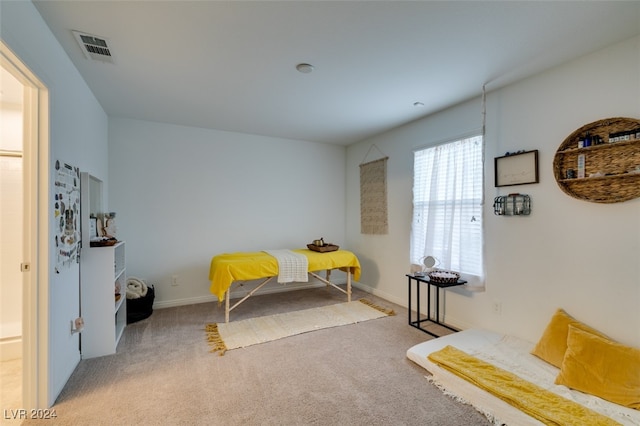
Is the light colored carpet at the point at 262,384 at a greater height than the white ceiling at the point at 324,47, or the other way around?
the white ceiling at the point at 324,47

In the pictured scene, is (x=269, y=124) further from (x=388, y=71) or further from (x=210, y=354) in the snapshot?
(x=210, y=354)

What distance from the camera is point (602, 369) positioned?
1.82m

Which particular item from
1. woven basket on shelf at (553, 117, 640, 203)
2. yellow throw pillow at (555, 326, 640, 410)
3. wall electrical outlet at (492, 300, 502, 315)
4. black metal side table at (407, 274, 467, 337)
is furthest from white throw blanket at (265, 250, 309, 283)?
woven basket on shelf at (553, 117, 640, 203)

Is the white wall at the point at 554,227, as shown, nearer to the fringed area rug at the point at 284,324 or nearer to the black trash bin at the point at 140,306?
the fringed area rug at the point at 284,324

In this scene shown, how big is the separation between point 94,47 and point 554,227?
3820 millimetres

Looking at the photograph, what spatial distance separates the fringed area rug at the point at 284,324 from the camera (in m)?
2.74

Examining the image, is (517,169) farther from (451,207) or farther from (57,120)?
(57,120)

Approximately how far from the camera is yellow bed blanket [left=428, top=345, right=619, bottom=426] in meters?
1.57

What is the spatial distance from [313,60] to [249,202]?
2542mm

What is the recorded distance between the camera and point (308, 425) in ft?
5.45

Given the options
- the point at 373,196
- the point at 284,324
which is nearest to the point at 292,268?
the point at 284,324

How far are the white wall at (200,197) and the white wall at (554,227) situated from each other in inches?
91.5

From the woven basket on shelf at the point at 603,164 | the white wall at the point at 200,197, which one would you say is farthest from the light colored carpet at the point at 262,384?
the woven basket on shelf at the point at 603,164

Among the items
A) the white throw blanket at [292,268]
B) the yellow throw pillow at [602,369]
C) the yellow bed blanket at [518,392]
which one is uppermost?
the white throw blanket at [292,268]
